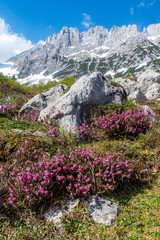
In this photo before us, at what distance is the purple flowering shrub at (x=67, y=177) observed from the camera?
2.86 meters

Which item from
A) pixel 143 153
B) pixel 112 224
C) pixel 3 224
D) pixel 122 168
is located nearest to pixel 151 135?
pixel 143 153

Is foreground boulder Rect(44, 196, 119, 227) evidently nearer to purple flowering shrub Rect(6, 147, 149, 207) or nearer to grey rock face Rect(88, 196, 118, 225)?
grey rock face Rect(88, 196, 118, 225)

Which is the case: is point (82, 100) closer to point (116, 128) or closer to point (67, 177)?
point (116, 128)

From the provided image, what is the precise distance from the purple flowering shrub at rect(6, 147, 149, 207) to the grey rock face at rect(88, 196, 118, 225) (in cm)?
21

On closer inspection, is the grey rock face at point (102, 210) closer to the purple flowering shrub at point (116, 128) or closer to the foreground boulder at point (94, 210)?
the foreground boulder at point (94, 210)

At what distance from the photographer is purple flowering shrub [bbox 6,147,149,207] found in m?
2.86

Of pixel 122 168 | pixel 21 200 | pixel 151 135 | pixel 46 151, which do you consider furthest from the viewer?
pixel 151 135

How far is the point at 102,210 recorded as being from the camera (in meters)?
2.87

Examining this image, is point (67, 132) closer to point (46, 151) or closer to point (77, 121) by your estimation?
point (77, 121)

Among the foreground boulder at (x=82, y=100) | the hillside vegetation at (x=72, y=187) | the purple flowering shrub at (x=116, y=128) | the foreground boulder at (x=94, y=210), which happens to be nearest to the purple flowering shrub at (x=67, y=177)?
the hillside vegetation at (x=72, y=187)

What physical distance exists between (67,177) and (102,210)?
1.01 metres

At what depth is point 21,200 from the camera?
286cm

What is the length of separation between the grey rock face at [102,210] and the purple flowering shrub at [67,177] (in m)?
0.21

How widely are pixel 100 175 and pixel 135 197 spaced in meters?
0.98
